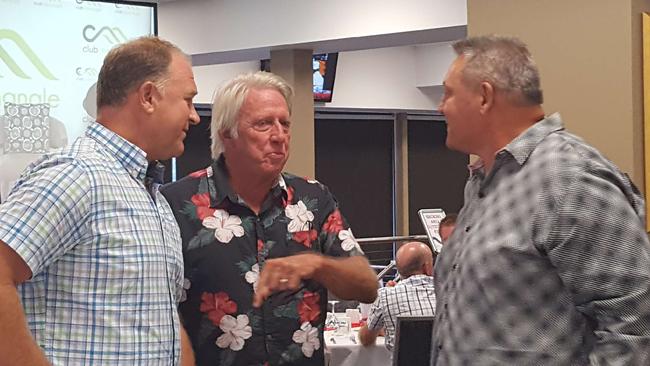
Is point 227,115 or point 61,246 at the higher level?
point 227,115

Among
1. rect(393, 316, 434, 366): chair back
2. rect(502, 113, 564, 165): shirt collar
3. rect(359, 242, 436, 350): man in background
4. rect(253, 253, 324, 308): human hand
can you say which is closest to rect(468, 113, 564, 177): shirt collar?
rect(502, 113, 564, 165): shirt collar

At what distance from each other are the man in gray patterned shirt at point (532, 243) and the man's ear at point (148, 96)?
2.19ft

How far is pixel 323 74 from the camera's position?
1009 cm

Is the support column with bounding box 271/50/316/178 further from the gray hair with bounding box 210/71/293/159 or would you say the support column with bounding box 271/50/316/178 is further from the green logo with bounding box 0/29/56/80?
the gray hair with bounding box 210/71/293/159

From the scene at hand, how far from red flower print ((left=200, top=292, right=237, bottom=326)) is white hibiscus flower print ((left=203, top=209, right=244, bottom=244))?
142 millimetres

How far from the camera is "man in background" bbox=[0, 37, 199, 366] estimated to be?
5.87 feet

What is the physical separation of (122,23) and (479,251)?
12.4ft

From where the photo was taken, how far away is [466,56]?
7.18 ft

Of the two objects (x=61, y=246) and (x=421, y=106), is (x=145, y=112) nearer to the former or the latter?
(x=61, y=246)

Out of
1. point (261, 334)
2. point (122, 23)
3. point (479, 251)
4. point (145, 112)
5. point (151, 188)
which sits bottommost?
point (261, 334)

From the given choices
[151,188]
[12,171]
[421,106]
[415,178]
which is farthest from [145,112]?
[415,178]

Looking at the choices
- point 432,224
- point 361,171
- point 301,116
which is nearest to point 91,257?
point 432,224

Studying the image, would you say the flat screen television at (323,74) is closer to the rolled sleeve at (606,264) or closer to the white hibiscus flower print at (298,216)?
the white hibiscus flower print at (298,216)

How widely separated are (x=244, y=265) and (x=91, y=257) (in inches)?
24.4
